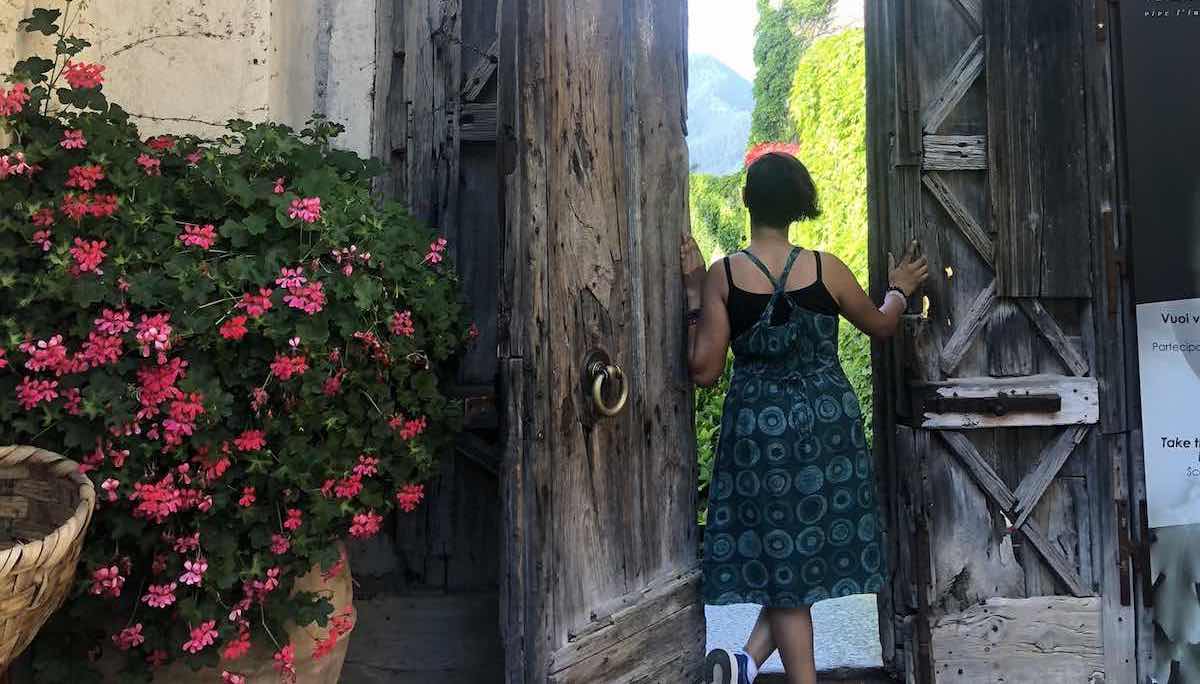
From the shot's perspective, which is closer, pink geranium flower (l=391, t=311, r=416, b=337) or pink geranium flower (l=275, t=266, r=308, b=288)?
pink geranium flower (l=275, t=266, r=308, b=288)

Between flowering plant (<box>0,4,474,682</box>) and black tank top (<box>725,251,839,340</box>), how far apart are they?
1175 millimetres

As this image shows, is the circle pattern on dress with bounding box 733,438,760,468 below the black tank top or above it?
below

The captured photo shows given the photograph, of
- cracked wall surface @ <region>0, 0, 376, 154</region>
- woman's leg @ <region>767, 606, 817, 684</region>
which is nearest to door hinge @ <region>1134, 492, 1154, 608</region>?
woman's leg @ <region>767, 606, 817, 684</region>

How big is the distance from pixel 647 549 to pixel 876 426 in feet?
4.07

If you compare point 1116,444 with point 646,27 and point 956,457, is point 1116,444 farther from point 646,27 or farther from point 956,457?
point 646,27

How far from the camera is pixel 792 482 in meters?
2.86

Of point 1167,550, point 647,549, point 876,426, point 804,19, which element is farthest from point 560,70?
point 804,19

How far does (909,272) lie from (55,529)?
9.27ft

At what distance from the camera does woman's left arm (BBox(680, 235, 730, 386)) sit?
2920mm

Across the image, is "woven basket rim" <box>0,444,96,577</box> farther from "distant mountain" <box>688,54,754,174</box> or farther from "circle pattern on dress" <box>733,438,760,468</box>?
"distant mountain" <box>688,54,754,174</box>

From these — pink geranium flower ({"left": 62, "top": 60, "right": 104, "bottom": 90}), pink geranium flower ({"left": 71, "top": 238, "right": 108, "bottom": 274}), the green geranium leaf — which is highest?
the green geranium leaf

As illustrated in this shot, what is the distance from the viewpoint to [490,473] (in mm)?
3090

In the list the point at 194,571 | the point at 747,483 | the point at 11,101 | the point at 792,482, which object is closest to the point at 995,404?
the point at 792,482

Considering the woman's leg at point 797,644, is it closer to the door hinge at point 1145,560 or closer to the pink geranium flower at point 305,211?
the door hinge at point 1145,560
